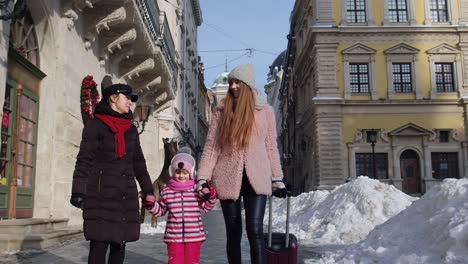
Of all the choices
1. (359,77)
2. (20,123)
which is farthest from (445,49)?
(20,123)

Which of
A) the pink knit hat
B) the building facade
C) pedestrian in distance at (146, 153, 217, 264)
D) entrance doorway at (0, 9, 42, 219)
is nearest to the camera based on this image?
pedestrian in distance at (146, 153, 217, 264)

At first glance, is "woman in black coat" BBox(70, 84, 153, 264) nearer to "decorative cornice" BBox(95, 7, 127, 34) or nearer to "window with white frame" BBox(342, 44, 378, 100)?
"decorative cornice" BBox(95, 7, 127, 34)

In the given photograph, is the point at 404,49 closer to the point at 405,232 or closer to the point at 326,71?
the point at 326,71

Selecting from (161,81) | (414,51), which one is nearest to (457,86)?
(414,51)

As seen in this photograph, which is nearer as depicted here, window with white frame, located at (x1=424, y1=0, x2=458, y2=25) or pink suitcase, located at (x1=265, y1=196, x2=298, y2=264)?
pink suitcase, located at (x1=265, y1=196, x2=298, y2=264)

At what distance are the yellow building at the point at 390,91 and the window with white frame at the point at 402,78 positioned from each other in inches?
2.9

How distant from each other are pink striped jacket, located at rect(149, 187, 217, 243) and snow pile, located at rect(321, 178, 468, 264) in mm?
2385

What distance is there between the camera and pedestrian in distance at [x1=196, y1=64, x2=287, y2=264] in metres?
4.29

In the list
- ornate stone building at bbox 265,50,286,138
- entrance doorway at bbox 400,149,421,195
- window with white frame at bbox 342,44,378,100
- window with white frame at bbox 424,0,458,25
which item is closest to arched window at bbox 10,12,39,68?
window with white frame at bbox 342,44,378,100

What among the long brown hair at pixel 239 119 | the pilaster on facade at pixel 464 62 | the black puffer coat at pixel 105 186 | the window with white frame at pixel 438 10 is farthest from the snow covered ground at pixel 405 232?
the window with white frame at pixel 438 10

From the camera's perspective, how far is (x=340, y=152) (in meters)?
33.7

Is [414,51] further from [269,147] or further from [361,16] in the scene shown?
[269,147]

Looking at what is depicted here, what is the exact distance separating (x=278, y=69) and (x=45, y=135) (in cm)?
9205

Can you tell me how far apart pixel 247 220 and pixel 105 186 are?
1261mm
